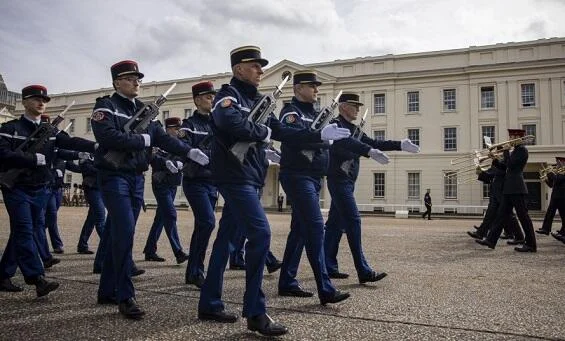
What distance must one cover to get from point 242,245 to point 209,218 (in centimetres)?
153

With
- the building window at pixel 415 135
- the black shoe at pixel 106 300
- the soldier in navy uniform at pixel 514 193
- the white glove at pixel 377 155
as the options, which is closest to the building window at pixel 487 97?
the building window at pixel 415 135

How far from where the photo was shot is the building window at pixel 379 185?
130ft

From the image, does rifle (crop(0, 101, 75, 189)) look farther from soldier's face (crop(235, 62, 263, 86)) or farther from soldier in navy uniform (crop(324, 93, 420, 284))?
soldier in navy uniform (crop(324, 93, 420, 284))

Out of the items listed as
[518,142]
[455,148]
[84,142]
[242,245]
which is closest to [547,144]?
[455,148]

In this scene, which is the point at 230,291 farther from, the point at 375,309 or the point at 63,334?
the point at 63,334

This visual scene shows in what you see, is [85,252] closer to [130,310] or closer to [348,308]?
[130,310]

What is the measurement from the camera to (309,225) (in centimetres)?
460

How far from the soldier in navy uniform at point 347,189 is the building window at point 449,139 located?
33.8 metres

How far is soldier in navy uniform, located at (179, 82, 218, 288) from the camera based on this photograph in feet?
18.4

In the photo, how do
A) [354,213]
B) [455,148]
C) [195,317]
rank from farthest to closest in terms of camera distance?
[455,148] → [354,213] → [195,317]

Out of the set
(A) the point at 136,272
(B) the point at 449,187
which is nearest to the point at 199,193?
(A) the point at 136,272

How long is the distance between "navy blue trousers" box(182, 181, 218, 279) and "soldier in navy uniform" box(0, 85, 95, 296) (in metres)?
1.35

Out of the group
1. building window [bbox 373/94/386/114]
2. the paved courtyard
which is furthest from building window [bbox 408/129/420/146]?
the paved courtyard

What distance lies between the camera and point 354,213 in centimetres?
563
